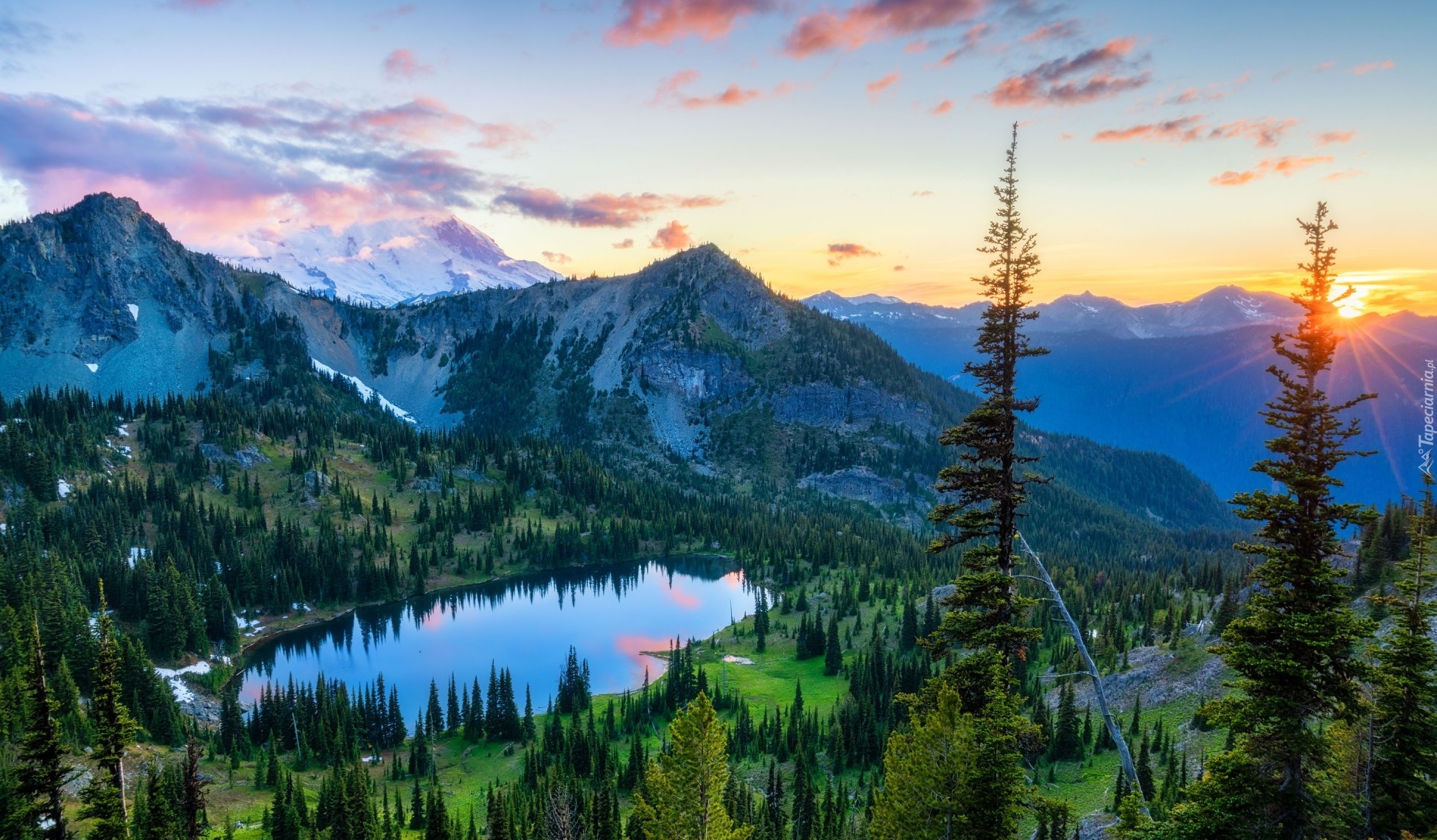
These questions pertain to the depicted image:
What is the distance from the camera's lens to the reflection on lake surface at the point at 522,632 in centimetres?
12112

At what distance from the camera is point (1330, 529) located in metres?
Answer: 20.9

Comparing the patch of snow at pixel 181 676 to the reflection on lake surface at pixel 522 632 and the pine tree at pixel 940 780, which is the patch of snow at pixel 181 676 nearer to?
the reflection on lake surface at pixel 522 632

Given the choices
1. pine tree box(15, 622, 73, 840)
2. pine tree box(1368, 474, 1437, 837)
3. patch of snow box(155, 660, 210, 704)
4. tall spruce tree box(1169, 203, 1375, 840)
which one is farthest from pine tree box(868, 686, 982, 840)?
patch of snow box(155, 660, 210, 704)

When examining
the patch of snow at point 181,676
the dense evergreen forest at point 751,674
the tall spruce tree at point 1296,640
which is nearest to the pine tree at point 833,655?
the dense evergreen forest at point 751,674

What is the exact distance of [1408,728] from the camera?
2334cm

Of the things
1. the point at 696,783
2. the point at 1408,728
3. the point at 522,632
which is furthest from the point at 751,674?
the point at 1408,728

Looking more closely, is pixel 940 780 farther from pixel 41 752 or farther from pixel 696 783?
pixel 41 752

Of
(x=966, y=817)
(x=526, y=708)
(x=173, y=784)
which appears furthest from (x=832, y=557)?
(x=966, y=817)

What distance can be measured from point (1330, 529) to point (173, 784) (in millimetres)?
73909

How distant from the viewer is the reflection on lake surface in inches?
4769

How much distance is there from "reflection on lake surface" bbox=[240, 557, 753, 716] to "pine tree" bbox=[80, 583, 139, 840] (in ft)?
256

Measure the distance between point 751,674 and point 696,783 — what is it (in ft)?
300

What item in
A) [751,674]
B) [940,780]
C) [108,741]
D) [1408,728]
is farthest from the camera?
[751,674]

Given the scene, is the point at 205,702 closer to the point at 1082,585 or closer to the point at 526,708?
the point at 526,708
